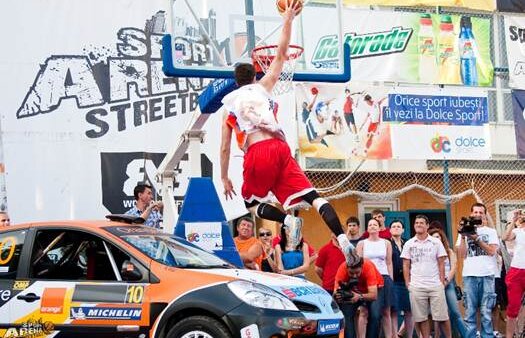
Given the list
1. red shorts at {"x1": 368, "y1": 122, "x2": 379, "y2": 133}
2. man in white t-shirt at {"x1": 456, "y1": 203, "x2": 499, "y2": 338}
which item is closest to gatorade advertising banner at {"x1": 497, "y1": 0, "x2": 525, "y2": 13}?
red shorts at {"x1": 368, "y1": 122, "x2": 379, "y2": 133}

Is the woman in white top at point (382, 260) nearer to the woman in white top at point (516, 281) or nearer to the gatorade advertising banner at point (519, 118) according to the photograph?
the woman in white top at point (516, 281)

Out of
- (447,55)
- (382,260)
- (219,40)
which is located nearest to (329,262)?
(382,260)

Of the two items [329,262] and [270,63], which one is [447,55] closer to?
[329,262]

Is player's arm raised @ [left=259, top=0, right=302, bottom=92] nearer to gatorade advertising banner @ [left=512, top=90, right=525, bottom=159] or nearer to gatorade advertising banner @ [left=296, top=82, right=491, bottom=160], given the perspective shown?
gatorade advertising banner @ [left=296, top=82, right=491, bottom=160]

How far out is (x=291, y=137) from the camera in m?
16.6

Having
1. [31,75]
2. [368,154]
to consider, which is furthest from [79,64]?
[368,154]

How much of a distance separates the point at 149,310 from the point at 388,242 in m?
6.04

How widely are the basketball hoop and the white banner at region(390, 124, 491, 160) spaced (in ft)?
25.3

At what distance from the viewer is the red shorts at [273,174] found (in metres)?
8.48

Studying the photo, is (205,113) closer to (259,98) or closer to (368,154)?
(259,98)

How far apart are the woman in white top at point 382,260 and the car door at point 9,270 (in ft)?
18.2

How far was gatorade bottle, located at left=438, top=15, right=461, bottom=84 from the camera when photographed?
18.1m

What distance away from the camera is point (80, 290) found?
8.37 m

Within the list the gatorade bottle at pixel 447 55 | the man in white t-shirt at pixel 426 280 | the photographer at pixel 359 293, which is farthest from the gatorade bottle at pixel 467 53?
the photographer at pixel 359 293
